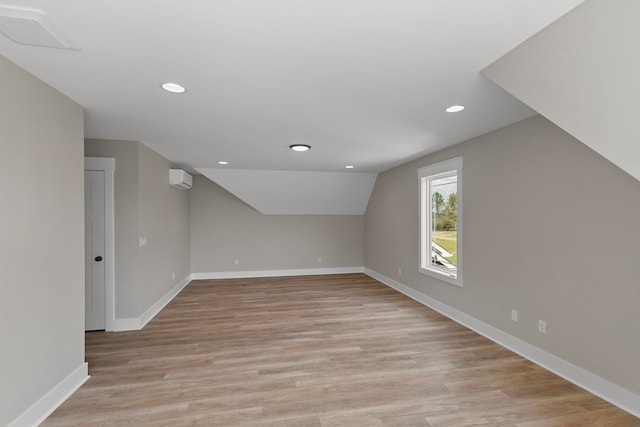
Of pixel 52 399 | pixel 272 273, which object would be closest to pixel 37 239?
pixel 52 399

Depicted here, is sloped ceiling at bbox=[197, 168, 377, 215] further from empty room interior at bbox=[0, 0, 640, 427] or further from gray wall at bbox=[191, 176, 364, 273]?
empty room interior at bbox=[0, 0, 640, 427]

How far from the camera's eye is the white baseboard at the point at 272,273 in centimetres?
646

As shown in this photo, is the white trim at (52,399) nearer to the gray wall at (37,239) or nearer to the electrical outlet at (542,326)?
the gray wall at (37,239)

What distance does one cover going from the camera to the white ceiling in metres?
1.34

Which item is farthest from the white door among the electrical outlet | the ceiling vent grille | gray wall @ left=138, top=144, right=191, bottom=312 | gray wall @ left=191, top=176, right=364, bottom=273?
the electrical outlet

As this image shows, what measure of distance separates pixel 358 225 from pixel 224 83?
5.50 m

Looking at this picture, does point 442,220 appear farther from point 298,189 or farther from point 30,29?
point 30,29

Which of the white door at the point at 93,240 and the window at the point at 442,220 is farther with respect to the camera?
the window at the point at 442,220

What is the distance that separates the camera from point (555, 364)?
8.52 ft

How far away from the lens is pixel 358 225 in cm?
720

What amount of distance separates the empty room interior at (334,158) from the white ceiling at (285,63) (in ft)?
0.05

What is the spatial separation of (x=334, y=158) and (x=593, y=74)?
3.48m

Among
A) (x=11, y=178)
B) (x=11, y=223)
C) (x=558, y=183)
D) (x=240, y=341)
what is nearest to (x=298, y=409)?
(x=240, y=341)

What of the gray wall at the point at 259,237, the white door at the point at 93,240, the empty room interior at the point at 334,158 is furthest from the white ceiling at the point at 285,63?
the gray wall at the point at 259,237
